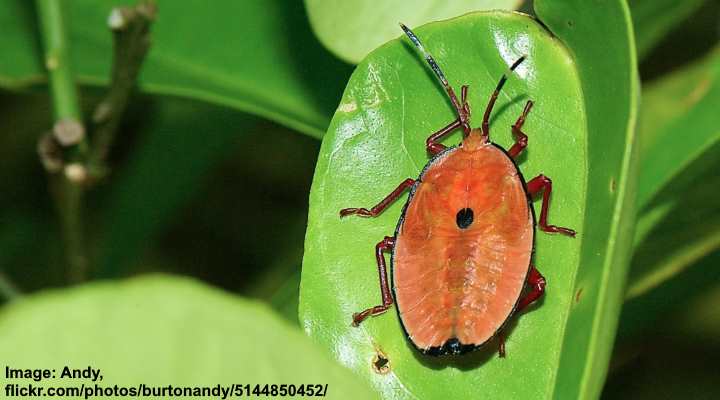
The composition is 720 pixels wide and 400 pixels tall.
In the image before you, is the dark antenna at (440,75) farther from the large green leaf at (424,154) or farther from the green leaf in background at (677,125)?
the green leaf in background at (677,125)

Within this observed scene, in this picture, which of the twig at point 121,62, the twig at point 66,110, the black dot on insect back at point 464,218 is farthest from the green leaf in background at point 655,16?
the twig at point 66,110

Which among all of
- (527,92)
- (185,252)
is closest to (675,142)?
(527,92)

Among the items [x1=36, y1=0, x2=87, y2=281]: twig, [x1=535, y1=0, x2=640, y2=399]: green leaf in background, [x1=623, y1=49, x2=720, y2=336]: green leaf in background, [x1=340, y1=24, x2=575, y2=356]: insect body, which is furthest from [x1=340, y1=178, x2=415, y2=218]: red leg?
[x1=36, y1=0, x2=87, y2=281]: twig

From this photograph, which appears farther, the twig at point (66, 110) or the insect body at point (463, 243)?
the twig at point (66, 110)

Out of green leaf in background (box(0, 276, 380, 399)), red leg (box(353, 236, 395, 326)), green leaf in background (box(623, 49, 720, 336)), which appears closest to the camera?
green leaf in background (box(0, 276, 380, 399))

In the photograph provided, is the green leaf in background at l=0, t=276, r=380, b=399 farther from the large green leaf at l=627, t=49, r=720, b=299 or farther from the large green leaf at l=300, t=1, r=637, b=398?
the large green leaf at l=627, t=49, r=720, b=299

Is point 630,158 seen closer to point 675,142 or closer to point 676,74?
point 675,142

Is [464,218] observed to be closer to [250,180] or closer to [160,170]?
[160,170]

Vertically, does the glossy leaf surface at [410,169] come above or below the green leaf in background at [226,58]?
above
